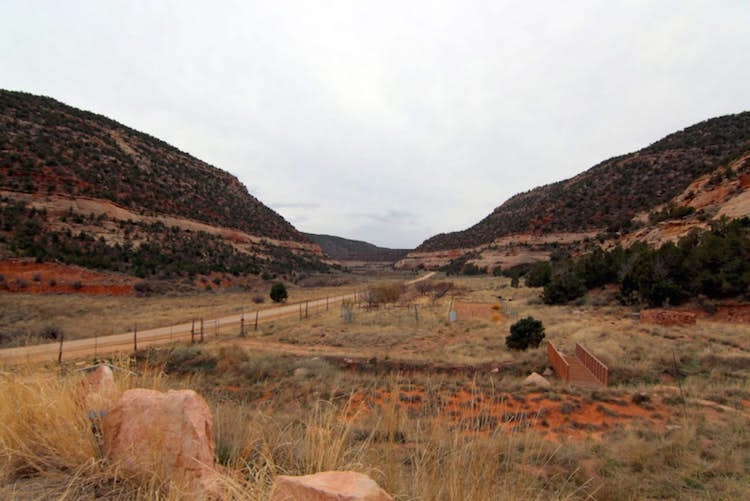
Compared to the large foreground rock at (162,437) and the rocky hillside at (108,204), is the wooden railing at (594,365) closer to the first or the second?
the large foreground rock at (162,437)

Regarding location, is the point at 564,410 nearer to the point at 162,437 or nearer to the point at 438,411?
the point at 438,411

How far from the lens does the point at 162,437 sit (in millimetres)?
2504

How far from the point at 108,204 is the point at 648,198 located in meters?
61.9

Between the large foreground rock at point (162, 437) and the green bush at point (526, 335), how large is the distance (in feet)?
46.1

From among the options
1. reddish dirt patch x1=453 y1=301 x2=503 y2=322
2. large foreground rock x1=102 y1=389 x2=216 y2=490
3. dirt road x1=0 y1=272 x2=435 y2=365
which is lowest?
dirt road x1=0 y1=272 x2=435 y2=365

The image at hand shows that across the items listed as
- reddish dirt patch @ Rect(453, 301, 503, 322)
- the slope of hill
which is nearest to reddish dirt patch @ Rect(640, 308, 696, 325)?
reddish dirt patch @ Rect(453, 301, 503, 322)

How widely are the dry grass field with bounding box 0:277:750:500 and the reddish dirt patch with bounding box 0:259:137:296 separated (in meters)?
7.42

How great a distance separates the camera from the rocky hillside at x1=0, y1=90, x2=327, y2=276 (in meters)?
33.3

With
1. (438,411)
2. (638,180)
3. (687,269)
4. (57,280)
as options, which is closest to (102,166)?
(57,280)

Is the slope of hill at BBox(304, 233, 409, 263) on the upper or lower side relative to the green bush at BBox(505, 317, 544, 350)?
upper

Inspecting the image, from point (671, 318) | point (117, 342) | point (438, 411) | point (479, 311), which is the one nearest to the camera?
point (438, 411)

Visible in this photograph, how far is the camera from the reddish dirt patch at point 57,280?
26759 mm

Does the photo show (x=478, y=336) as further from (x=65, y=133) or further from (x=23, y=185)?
(x=65, y=133)

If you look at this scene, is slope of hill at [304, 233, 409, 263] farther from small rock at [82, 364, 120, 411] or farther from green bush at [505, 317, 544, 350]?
small rock at [82, 364, 120, 411]
